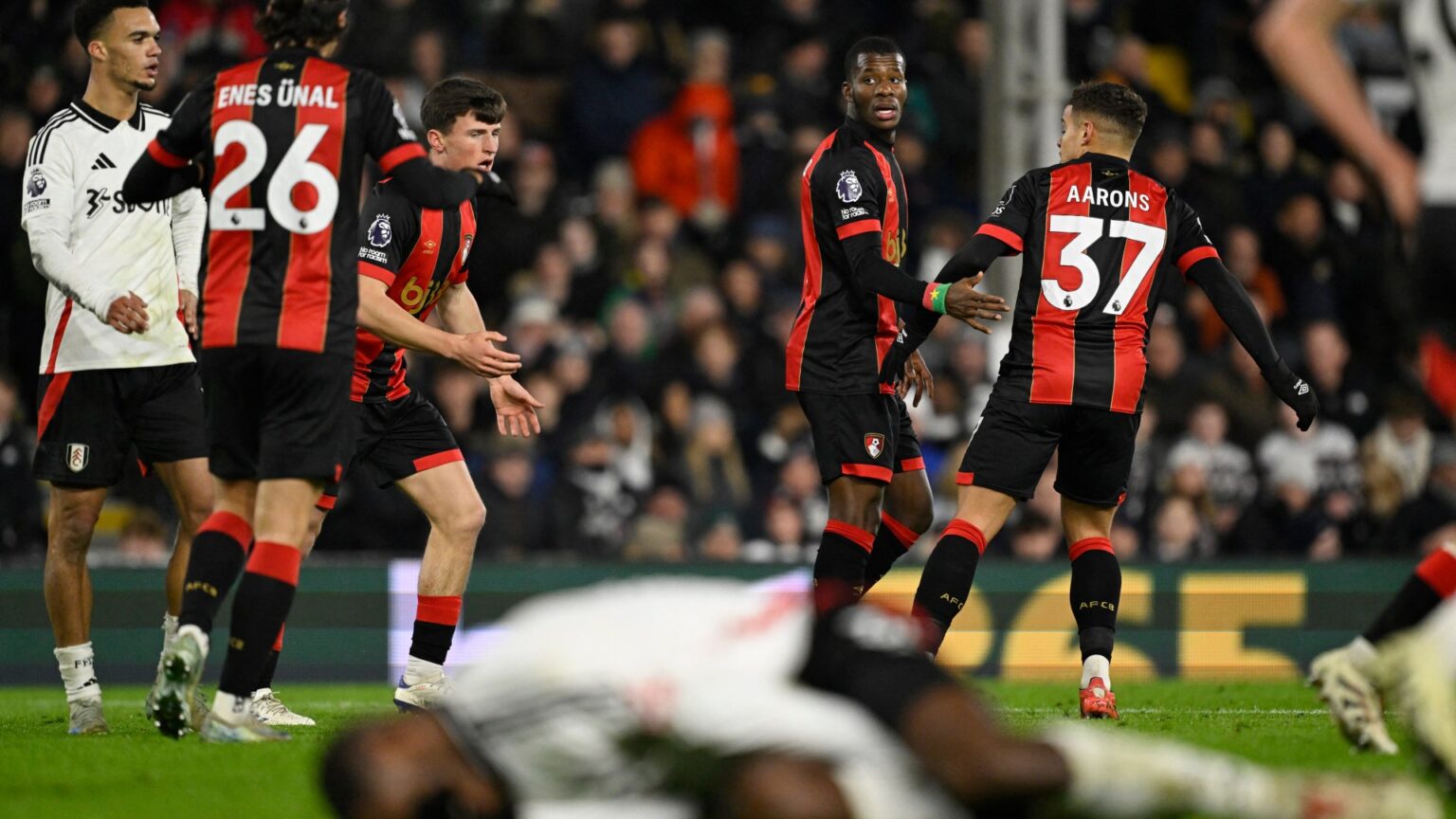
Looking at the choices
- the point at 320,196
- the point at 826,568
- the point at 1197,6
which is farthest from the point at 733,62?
the point at 320,196

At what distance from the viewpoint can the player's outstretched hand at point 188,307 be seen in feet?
22.8

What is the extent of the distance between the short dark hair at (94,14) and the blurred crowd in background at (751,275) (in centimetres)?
505

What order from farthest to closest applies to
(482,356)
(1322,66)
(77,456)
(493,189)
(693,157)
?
Result: 1. (693,157)
2. (77,456)
3. (482,356)
4. (493,189)
5. (1322,66)

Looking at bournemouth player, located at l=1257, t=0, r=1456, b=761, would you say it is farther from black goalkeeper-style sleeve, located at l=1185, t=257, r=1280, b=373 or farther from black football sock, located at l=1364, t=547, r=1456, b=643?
black goalkeeper-style sleeve, located at l=1185, t=257, r=1280, b=373

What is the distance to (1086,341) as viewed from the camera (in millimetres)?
7027

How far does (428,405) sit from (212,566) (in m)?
1.74

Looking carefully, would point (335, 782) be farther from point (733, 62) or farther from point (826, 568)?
point (733, 62)

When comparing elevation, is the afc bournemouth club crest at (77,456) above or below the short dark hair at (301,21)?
below

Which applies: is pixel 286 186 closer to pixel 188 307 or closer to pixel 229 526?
pixel 229 526

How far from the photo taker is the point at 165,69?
1356cm

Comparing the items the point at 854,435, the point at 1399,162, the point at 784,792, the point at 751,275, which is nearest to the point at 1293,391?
the point at 854,435

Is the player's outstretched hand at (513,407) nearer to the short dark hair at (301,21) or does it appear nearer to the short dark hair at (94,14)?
the short dark hair at (301,21)

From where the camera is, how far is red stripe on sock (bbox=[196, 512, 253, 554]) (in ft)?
18.6

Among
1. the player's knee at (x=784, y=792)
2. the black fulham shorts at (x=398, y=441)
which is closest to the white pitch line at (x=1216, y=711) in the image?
the black fulham shorts at (x=398, y=441)
